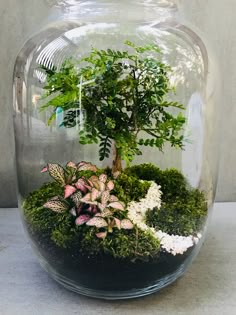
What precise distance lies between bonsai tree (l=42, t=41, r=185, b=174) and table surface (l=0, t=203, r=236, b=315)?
0.23 m

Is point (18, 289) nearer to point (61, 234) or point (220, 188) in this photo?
point (61, 234)

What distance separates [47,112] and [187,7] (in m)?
0.60

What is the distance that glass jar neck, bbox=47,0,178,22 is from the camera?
0.81m

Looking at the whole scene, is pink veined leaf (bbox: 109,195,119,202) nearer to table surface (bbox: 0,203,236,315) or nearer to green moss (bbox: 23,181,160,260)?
green moss (bbox: 23,181,160,260)

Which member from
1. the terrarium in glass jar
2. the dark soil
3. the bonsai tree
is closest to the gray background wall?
the terrarium in glass jar

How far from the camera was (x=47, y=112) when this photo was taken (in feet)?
2.66

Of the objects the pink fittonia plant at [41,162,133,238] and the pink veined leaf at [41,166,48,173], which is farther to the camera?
the pink veined leaf at [41,166,48,173]

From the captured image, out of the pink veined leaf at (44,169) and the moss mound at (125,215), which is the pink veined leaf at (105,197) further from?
the pink veined leaf at (44,169)

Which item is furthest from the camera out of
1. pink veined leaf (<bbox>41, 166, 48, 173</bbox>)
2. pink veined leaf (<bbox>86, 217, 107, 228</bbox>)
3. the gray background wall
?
the gray background wall

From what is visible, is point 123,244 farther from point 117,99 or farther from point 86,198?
point 117,99

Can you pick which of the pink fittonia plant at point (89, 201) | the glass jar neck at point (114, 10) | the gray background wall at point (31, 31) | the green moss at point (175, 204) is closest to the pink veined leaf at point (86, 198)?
the pink fittonia plant at point (89, 201)

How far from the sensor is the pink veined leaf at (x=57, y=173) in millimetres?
740

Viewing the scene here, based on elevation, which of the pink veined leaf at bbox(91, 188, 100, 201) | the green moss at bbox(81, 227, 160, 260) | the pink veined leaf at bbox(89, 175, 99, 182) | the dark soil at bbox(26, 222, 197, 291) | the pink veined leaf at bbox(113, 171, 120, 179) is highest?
the pink veined leaf at bbox(89, 175, 99, 182)

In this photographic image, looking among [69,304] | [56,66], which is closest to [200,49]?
[56,66]
